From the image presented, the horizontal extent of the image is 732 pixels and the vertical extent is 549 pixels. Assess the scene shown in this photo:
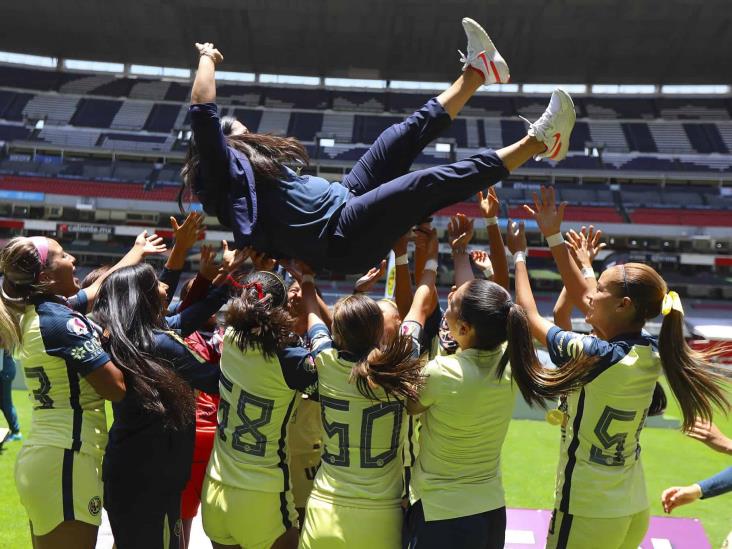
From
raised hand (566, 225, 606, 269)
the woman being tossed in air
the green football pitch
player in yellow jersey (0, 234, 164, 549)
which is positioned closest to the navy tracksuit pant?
the woman being tossed in air

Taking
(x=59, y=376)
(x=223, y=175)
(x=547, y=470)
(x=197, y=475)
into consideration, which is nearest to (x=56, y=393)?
(x=59, y=376)

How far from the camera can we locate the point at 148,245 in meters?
3.69

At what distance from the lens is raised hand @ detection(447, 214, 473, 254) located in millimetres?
3379

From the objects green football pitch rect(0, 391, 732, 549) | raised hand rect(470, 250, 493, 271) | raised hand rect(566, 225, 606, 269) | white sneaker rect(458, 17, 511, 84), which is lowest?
green football pitch rect(0, 391, 732, 549)

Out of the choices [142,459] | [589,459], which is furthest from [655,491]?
[142,459]

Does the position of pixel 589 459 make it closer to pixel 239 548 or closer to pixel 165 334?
pixel 239 548

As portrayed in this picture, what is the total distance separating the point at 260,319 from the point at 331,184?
786 mm

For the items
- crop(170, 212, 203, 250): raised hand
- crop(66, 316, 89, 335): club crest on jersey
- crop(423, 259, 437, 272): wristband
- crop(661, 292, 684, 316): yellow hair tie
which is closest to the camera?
crop(661, 292, 684, 316): yellow hair tie

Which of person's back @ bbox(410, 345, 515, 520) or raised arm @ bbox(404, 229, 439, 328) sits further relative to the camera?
raised arm @ bbox(404, 229, 439, 328)

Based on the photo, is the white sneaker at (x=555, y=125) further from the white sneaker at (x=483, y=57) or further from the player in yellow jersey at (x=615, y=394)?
the player in yellow jersey at (x=615, y=394)

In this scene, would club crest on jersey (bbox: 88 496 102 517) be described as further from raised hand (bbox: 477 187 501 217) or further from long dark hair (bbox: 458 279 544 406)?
raised hand (bbox: 477 187 501 217)

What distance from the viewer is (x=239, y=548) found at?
3.01 m

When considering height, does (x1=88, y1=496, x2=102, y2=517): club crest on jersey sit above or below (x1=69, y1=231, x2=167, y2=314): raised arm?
below

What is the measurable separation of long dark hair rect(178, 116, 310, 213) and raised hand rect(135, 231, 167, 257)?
2.23ft
